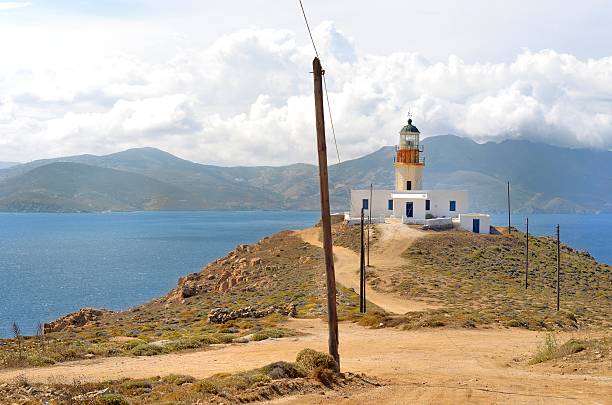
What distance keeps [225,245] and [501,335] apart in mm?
99986

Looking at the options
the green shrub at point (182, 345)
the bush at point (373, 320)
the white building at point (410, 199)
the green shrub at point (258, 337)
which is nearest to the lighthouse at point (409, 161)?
the white building at point (410, 199)

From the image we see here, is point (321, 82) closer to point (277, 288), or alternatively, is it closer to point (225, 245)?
point (277, 288)

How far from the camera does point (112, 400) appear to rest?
38.1 feet

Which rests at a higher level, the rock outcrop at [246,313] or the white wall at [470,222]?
the white wall at [470,222]

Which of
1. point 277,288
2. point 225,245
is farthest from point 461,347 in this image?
point 225,245

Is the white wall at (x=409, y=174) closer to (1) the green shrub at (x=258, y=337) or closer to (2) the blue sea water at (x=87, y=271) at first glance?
(2) the blue sea water at (x=87, y=271)

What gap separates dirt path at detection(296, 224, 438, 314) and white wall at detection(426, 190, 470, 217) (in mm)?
4666

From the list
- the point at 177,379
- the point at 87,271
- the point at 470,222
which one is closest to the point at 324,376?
the point at 177,379

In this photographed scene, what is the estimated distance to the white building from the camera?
55750 mm

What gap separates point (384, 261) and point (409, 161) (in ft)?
53.9

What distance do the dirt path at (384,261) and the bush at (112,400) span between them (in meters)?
21.9

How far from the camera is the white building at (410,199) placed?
55.8m

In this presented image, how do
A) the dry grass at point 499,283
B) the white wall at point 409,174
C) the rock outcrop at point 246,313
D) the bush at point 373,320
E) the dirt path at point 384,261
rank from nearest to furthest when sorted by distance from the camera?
the bush at point 373,320
the dry grass at point 499,283
the rock outcrop at point 246,313
the dirt path at point 384,261
the white wall at point 409,174

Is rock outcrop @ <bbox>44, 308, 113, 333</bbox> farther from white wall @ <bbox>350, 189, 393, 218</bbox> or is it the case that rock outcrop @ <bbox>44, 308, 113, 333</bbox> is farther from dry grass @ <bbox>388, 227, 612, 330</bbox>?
white wall @ <bbox>350, 189, 393, 218</bbox>
